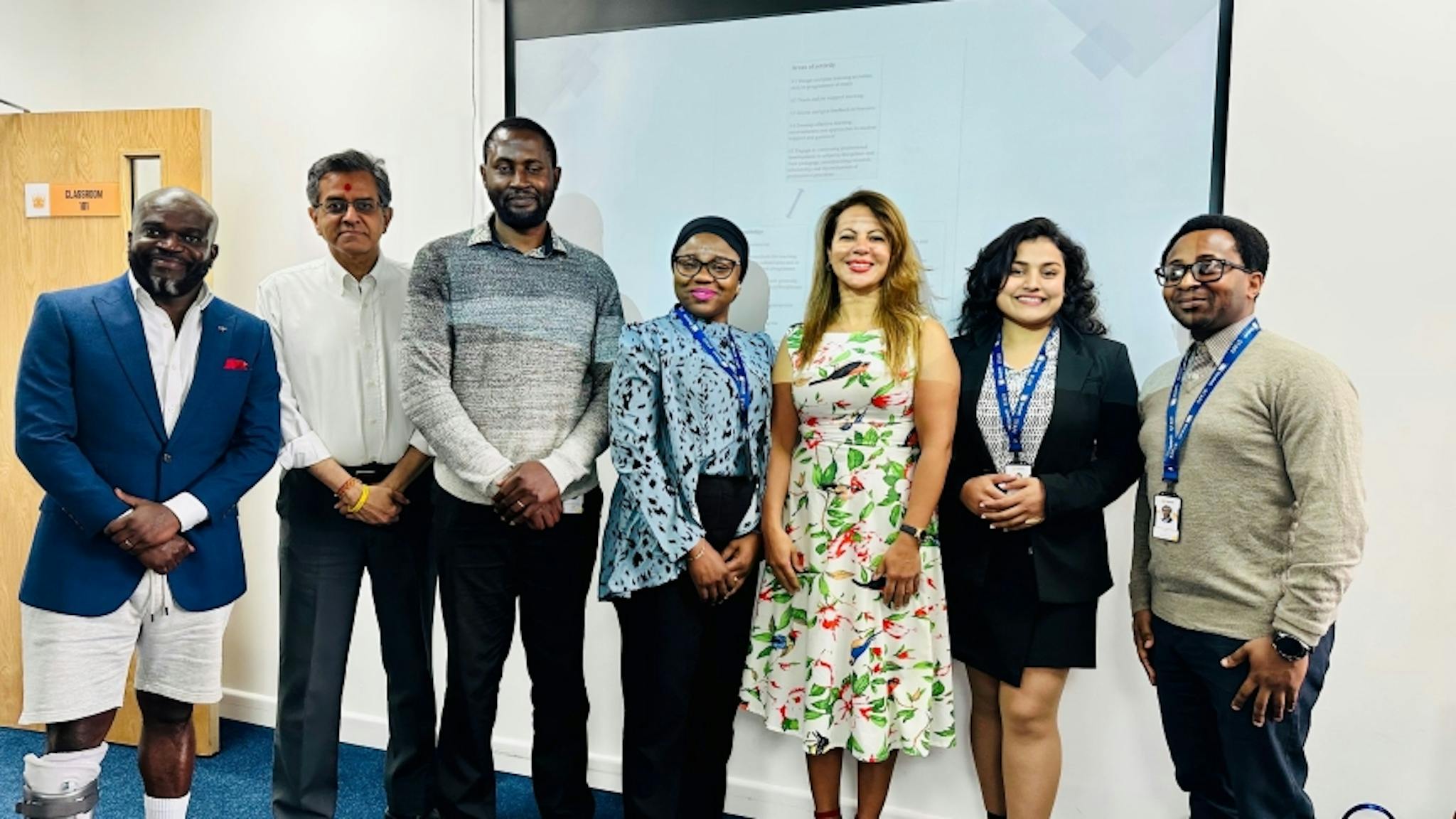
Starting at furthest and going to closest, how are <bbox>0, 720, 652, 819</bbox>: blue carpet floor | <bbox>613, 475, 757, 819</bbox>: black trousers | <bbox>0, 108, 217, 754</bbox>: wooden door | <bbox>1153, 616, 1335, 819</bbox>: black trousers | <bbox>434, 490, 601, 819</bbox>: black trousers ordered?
<bbox>0, 108, 217, 754</bbox>: wooden door, <bbox>0, 720, 652, 819</bbox>: blue carpet floor, <bbox>434, 490, 601, 819</bbox>: black trousers, <bbox>613, 475, 757, 819</bbox>: black trousers, <bbox>1153, 616, 1335, 819</bbox>: black trousers

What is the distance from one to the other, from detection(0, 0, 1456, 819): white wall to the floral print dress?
59cm

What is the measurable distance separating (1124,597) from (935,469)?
0.77 metres

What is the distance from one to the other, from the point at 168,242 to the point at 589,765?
6.45 ft

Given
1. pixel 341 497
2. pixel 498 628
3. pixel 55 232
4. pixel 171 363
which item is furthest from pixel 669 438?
pixel 55 232

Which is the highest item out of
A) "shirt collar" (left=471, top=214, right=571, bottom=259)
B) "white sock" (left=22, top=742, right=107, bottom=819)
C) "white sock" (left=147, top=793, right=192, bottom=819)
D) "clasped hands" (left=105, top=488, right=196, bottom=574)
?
"shirt collar" (left=471, top=214, right=571, bottom=259)

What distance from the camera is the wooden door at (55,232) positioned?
3107mm

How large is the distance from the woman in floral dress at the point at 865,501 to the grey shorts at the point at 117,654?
4.41 feet

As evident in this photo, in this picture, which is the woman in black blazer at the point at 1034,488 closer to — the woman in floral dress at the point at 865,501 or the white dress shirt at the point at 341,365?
the woman in floral dress at the point at 865,501

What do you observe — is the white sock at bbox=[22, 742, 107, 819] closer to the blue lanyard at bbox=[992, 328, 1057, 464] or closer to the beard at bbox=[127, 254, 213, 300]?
the beard at bbox=[127, 254, 213, 300]

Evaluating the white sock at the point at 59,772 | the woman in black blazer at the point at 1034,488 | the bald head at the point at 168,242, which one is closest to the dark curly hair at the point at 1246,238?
the woman in black blazer at the point at 1034,488

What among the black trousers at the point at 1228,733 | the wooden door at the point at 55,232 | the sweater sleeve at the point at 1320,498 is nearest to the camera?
the sweater sleeve at the point at 1320,498

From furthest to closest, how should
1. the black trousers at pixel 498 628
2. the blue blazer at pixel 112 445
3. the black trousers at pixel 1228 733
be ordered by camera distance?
the black trousers at pixel 498 628
the blue blazer at pixel 112 445
the black trousers at pixel 1228 733

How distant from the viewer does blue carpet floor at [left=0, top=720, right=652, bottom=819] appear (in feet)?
8.98

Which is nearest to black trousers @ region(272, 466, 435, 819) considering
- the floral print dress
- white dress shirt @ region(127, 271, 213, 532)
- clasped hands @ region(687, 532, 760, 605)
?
white dress shirt @ region(127, 271, 213, 532)
